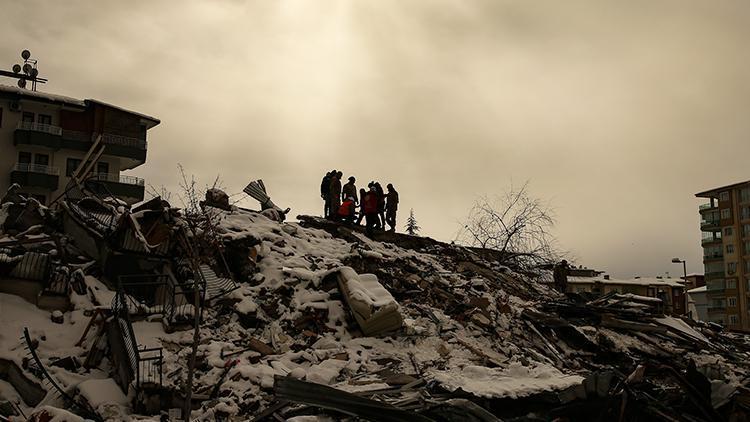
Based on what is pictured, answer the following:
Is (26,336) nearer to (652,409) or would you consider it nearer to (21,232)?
(21,232)

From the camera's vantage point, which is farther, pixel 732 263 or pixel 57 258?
pixel 732 263

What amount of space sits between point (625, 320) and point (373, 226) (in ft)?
25.5

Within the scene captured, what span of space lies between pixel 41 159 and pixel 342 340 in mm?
32693

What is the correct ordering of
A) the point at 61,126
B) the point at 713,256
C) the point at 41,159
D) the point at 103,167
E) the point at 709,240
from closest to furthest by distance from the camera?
1. the point at 41,159
2. the point at 61,126
3. the point at 103,167
4. the point at 713,256
5. the point at 709,240

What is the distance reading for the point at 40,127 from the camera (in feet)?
117

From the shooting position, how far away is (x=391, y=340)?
11414 millimetres

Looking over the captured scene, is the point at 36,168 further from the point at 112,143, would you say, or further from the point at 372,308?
the point at 372,308

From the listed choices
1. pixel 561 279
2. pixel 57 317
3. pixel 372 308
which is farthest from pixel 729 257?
pixel 57 317

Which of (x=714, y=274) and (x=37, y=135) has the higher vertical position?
(x=37, y=135)

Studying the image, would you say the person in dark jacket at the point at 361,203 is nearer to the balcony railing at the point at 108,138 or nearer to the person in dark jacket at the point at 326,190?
the person in dark jacket at the point at 326,190

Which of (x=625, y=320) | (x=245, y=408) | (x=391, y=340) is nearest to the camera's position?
(x=245, y=408)

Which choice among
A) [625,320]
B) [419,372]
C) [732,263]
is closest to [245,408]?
[419,372]

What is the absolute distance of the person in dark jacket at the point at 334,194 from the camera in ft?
61.5

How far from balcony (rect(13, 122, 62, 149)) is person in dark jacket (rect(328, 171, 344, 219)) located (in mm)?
24971
